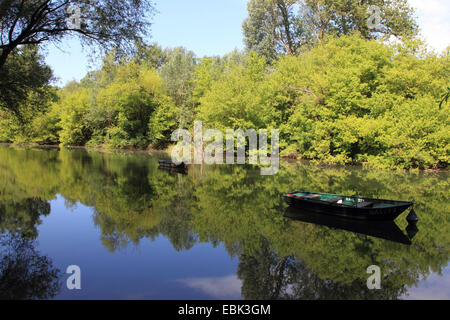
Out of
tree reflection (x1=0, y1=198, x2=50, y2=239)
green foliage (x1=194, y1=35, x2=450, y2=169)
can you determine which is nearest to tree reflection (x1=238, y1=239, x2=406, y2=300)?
tree reflection (x1=0, y1=198, x2=50, y2=239)

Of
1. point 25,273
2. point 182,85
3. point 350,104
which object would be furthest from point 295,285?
point 182,85

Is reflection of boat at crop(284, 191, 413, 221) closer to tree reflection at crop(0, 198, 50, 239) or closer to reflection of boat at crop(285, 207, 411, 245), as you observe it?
reflection of boat at crop(285, 207, 411, 245)

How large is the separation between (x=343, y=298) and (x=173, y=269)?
408 cm

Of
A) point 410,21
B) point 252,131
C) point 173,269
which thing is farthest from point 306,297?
point 410,21

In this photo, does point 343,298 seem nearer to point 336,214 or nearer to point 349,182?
point 336,214

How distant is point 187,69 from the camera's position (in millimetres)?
51969

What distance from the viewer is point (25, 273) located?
7.45 meters

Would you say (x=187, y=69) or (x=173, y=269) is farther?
(x=187, y=69)

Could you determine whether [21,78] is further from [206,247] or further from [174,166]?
[174,166]

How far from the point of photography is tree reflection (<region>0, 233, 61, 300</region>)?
21.4 feet

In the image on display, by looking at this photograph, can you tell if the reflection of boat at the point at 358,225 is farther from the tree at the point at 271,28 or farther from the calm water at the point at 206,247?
the tree at the point at 271,28

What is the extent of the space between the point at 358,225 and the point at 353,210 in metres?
0.57
